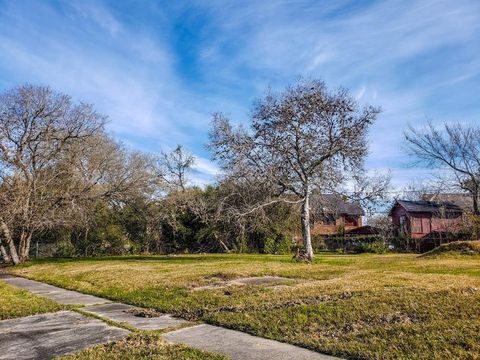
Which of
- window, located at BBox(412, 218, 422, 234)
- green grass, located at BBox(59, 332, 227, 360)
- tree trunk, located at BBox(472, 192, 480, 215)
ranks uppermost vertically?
tree trunk, located at BBox(472, 192, 480, 215)

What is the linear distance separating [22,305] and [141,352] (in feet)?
15.3

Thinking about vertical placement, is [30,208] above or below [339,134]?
below

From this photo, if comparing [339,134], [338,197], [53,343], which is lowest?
[53,343]

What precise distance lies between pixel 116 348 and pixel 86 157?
19507 millimetres

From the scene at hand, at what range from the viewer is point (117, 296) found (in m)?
8.95

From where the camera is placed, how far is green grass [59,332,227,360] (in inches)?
176

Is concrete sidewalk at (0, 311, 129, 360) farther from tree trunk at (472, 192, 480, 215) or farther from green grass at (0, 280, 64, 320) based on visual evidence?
tree trunk at (472, 192, 480, 215)

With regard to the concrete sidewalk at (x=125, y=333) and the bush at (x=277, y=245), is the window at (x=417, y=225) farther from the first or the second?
the concrete sidewalk at (x=125, y=333)

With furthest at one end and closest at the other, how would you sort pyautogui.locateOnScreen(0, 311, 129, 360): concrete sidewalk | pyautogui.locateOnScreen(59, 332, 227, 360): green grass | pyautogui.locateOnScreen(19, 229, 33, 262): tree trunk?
1. pyautogui.locateOnScreen(19, 229, 33, 262): tree trunk
2. pyautogui.locateOnScreen(0, 311, 129, 360): concrete sidewalk
3. pyautogui.locateOnScreen(59, 332, 227, 360): green grass

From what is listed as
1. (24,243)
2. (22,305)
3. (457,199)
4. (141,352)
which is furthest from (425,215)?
(141,352)

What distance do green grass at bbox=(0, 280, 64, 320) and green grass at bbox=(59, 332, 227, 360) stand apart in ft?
10.3

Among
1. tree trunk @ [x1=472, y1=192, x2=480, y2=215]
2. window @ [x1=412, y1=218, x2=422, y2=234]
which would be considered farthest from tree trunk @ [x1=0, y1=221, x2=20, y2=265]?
tree trunk @ [x1=472, y1=192, x2=480, y2=215]

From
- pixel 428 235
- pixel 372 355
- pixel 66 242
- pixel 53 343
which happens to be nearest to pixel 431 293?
pixel 372 355

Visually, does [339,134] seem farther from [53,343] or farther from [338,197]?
[53,343]
